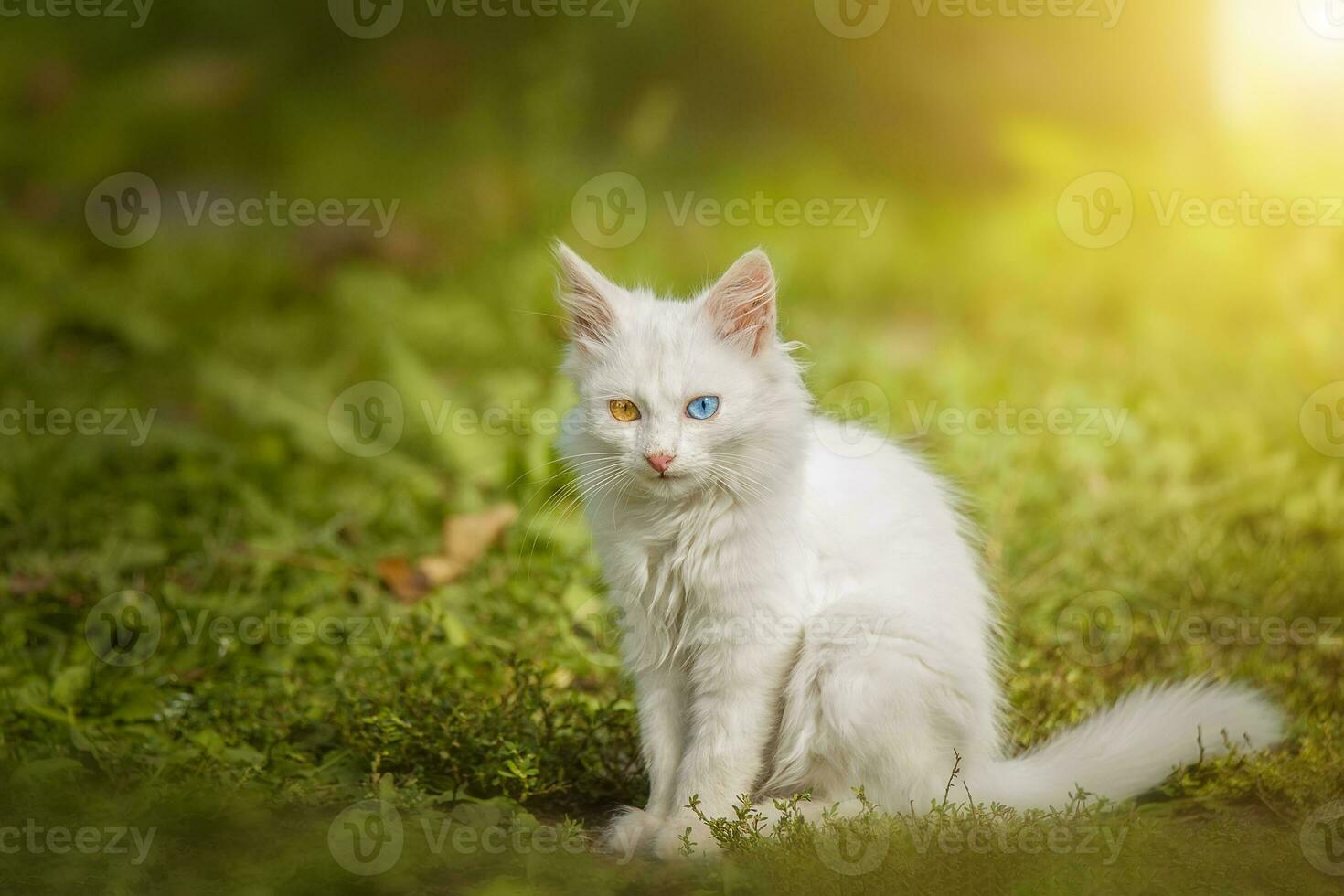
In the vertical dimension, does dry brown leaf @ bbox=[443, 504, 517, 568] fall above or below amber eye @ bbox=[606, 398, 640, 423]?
below

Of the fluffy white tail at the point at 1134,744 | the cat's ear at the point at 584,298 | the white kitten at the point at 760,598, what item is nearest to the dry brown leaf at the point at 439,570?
the white kitten at the point at 760,598

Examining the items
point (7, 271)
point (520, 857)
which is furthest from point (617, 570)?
point (7, 271)

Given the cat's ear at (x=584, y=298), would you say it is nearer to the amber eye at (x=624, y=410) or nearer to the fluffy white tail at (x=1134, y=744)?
the amber eye at (x=624, y=410)

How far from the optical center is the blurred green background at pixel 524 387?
316 cm

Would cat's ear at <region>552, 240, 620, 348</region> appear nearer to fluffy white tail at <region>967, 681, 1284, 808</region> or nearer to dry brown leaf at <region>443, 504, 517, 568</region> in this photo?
fluffy white tail at <region>967, 681, 1284, 808</region>

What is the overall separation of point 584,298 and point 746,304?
40 cm

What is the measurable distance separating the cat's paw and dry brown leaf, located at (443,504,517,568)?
5.96ft

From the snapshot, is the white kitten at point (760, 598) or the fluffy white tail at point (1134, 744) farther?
the fluffy white tail at point (1134, 744)

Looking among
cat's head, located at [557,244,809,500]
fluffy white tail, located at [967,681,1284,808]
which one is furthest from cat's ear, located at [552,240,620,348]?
fluffy white tail, located at [967,681,1284,808]

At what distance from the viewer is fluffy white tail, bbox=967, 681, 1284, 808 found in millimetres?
3043

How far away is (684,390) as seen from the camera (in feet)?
9.55

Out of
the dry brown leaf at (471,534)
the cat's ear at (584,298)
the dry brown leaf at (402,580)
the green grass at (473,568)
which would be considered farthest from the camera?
the dry brown leaf at (471,534)

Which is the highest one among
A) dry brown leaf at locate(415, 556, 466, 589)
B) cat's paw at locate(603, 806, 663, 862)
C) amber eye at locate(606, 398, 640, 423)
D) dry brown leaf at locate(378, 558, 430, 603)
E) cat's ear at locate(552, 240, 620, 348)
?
→ cat's ear at locate(552, 240, 620, 348)

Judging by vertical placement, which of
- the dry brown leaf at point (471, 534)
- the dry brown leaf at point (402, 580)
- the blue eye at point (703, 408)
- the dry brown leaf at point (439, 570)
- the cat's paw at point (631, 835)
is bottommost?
the cat's paw at point (631, 835)
